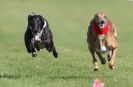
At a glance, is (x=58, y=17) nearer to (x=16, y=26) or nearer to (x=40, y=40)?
(x=16, y=26)

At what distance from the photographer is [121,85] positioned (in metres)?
11.6

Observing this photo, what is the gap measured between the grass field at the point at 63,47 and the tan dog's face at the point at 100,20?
1.19 m

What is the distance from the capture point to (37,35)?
13.9 meters

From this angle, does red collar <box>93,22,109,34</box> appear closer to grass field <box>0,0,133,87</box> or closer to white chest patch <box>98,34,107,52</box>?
white chest patch <box>98,34,107,52</box>

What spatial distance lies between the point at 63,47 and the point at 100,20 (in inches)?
595

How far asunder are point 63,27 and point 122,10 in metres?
9.47

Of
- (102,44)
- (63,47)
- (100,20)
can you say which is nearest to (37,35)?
(102,44)

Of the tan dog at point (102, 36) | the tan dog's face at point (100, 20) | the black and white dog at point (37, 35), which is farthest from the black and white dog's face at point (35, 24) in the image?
the tan dog's face at point (100, 20)

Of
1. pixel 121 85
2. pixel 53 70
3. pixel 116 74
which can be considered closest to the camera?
pixel 121 85

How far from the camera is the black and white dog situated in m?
14.0

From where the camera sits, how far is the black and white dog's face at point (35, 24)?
13984 mm

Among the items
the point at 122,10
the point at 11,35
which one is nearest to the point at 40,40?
the point at 11,35

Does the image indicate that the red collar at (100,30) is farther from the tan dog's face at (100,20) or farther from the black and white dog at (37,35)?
the black and white dog at (37,35)

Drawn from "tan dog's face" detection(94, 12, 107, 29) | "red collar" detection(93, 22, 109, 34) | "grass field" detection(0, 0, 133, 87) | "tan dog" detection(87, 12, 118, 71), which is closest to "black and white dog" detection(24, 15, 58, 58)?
"grass field" detection(0, 0, 133, 87)
